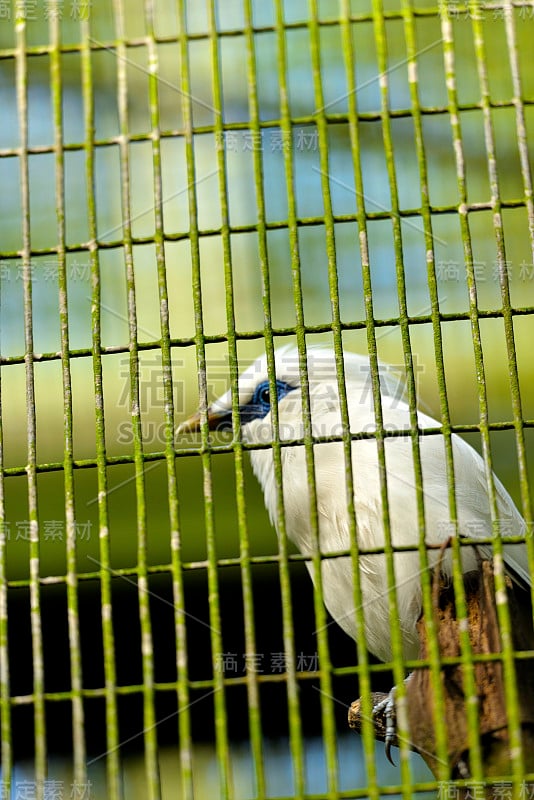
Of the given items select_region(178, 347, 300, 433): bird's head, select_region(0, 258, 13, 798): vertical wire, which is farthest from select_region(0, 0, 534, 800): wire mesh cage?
select_region(178, 347, 300, 433): bird's head

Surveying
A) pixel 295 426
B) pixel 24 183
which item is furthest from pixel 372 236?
pixel 24 183

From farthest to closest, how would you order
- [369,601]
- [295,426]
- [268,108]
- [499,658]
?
[268,108] → [295,426] → [369,601] → [499,658]

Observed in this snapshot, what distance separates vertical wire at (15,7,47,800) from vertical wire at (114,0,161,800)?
241 millimetres

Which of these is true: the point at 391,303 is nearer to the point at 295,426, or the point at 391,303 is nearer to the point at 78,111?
the point at 295,426

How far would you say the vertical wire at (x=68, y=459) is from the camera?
7.98ft

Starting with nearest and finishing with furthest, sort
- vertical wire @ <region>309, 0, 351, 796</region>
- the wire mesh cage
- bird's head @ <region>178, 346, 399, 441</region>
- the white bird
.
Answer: vertical wire @ <region>309, 0, 351, 796</region> → the wire mesh cage → the white bird → bird's head @ <region>178, 346, 399, 441</region>

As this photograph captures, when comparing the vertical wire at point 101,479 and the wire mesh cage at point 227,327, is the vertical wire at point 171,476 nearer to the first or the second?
the wire mesh cage at point 227,327

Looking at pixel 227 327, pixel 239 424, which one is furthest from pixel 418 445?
pixel 227 327

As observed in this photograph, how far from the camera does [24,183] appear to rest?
271cm

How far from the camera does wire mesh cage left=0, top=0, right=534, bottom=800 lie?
8.14ft

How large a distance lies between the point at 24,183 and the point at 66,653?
10.4 ft

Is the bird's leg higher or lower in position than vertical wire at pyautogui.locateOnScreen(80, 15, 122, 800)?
lower

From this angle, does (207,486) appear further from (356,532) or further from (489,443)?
(489,443)

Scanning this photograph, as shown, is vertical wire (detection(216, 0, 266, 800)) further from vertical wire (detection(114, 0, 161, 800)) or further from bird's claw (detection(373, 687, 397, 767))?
bird's claw (detection(373, 687, 397, 767))
